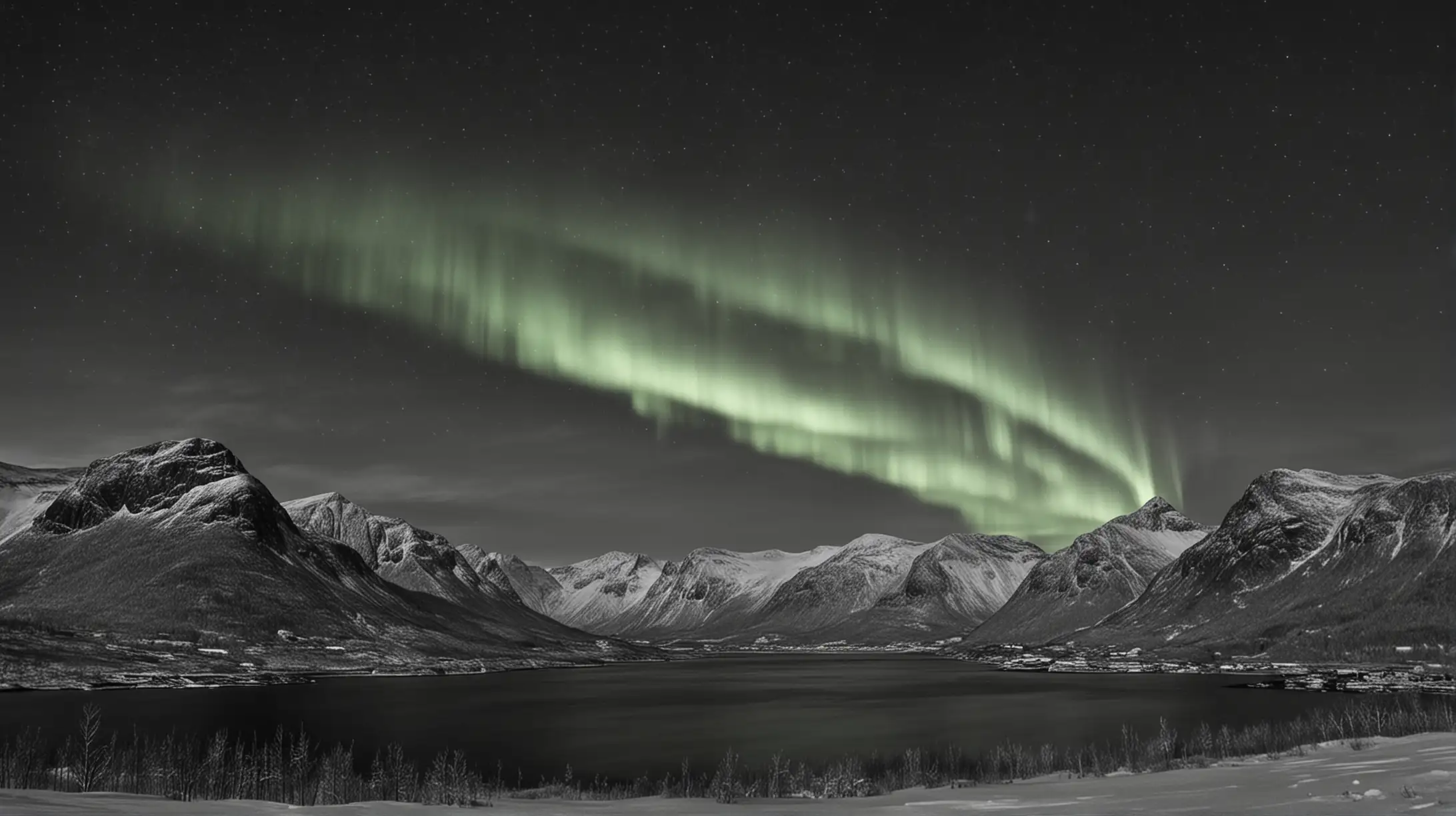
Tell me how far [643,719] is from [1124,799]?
120446 millimetres

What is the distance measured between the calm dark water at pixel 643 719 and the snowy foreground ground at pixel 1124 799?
44438 millimetres

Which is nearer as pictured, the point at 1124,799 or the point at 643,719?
the point at 1124,799

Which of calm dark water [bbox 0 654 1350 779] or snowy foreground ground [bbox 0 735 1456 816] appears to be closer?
snowy foreground ground [bbox 0 735 1456 816]

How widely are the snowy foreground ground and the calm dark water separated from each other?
146 ft

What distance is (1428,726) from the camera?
217 ft

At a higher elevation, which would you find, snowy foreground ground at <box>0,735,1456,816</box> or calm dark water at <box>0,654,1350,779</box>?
snowy foreground ground at <box>0,735,1456,816</box>

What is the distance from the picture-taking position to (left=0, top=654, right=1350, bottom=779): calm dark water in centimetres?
10012

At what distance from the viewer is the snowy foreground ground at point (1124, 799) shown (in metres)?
28.8

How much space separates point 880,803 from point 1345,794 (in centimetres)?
1735

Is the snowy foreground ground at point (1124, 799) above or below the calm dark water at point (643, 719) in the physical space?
above

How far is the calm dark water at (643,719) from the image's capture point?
100125 millimetres

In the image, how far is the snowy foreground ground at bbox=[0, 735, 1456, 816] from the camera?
28797 millimetres

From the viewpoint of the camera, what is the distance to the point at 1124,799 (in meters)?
35.2

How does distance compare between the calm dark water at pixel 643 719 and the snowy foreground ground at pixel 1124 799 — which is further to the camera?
the calm dark water at pixel 643 719
